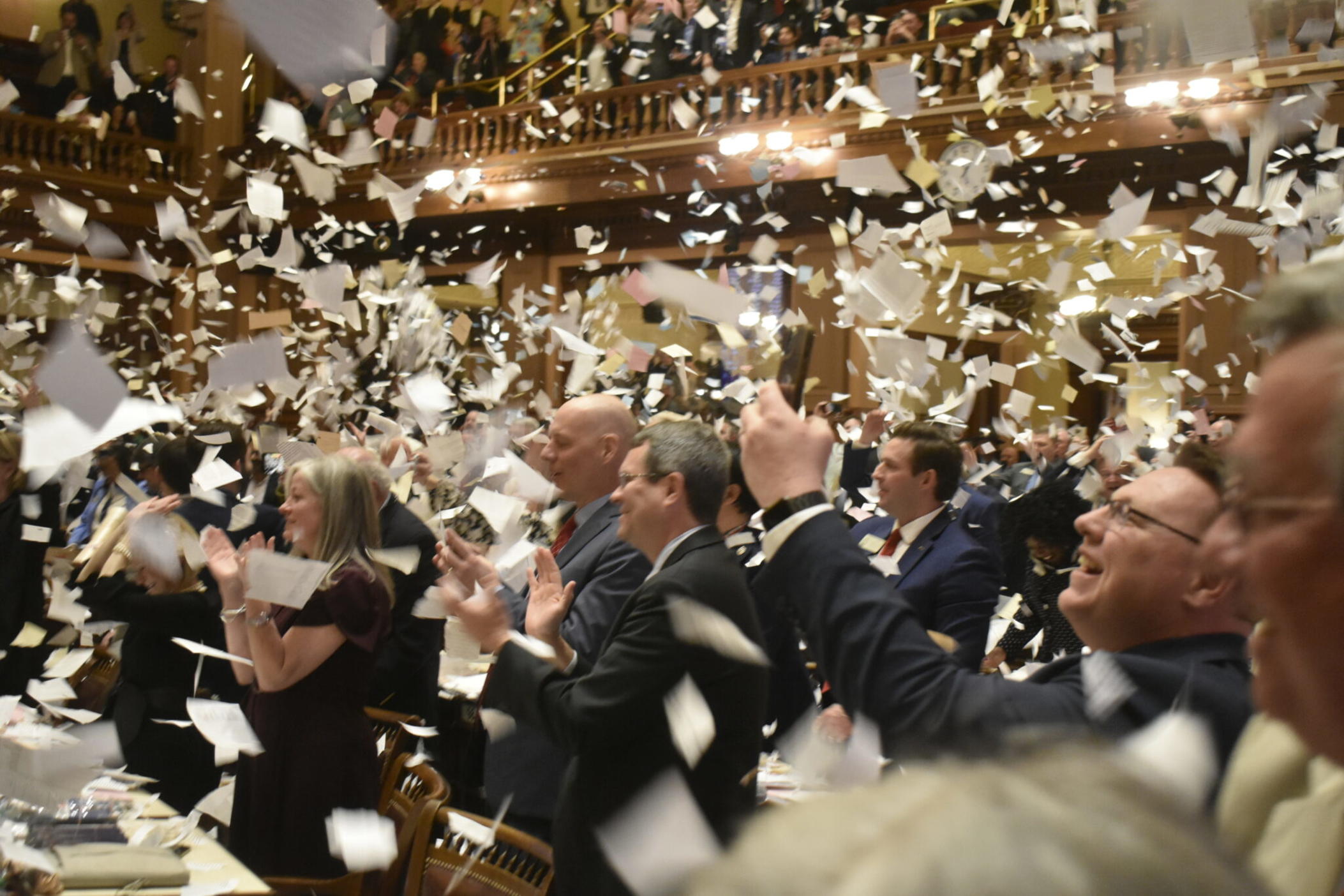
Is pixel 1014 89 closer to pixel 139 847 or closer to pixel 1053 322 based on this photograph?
pixel 1053 322

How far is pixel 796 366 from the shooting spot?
1.61 meters

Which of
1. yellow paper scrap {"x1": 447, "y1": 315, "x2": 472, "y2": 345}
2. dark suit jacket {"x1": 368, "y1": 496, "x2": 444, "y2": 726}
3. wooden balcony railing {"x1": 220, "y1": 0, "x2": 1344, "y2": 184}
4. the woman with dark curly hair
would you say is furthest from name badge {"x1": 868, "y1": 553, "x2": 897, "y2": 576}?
yellow paper scrap {"x1": 447, "y1": 315, "x2": 472, "y2": 345}

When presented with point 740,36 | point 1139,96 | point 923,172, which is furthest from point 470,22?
point 1139,96

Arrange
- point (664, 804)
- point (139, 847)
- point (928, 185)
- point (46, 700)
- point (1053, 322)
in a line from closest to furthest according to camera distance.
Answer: point (664, 804) → point (139, 847) → point (46, 700) → point (928, 185) → point (1053, 322)

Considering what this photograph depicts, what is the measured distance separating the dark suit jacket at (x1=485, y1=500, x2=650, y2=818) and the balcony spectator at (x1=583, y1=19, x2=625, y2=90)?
8.35 meters

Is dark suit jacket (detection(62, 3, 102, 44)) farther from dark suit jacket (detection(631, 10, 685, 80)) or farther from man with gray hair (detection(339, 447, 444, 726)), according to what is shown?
man with gray hair (detection(339, 447, 444, 726))

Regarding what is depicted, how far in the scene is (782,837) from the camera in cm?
41

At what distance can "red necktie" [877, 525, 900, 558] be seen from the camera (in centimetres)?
408

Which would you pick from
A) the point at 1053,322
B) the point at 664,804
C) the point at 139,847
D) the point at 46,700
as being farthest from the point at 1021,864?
the point at 1053,322

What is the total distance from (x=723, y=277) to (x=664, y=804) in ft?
10.4

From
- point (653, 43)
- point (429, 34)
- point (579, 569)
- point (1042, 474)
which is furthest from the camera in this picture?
point (429, 34)

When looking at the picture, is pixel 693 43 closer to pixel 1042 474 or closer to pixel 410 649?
pixel 1042 474

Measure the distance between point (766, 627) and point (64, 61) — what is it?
12701mm

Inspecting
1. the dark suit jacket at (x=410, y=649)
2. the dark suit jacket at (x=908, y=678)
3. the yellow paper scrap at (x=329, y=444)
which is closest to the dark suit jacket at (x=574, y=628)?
the dark suit jacket at (x=410, y=649)
